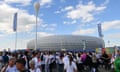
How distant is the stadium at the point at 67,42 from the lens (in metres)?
126

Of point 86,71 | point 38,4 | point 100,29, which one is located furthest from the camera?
point 100,29

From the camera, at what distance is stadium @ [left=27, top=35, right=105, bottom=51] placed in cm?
12606

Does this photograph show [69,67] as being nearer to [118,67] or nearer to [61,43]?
[118,67]

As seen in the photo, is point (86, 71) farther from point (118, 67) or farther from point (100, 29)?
point (100, 29)

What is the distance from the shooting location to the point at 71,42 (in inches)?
4980

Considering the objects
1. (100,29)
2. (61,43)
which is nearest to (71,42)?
(61,43)

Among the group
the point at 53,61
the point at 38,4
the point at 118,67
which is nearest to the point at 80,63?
the point at 53,61

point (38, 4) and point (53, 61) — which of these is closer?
point (53, 61)

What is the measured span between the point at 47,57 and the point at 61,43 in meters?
106

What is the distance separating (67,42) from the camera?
126m

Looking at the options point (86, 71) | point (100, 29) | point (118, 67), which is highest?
point (100, 29)

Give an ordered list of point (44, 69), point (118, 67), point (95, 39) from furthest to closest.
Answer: point (95, 39) → point (44, 69) → point (118, 67)

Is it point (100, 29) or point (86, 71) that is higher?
point (100, 29)

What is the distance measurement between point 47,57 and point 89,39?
114 m
